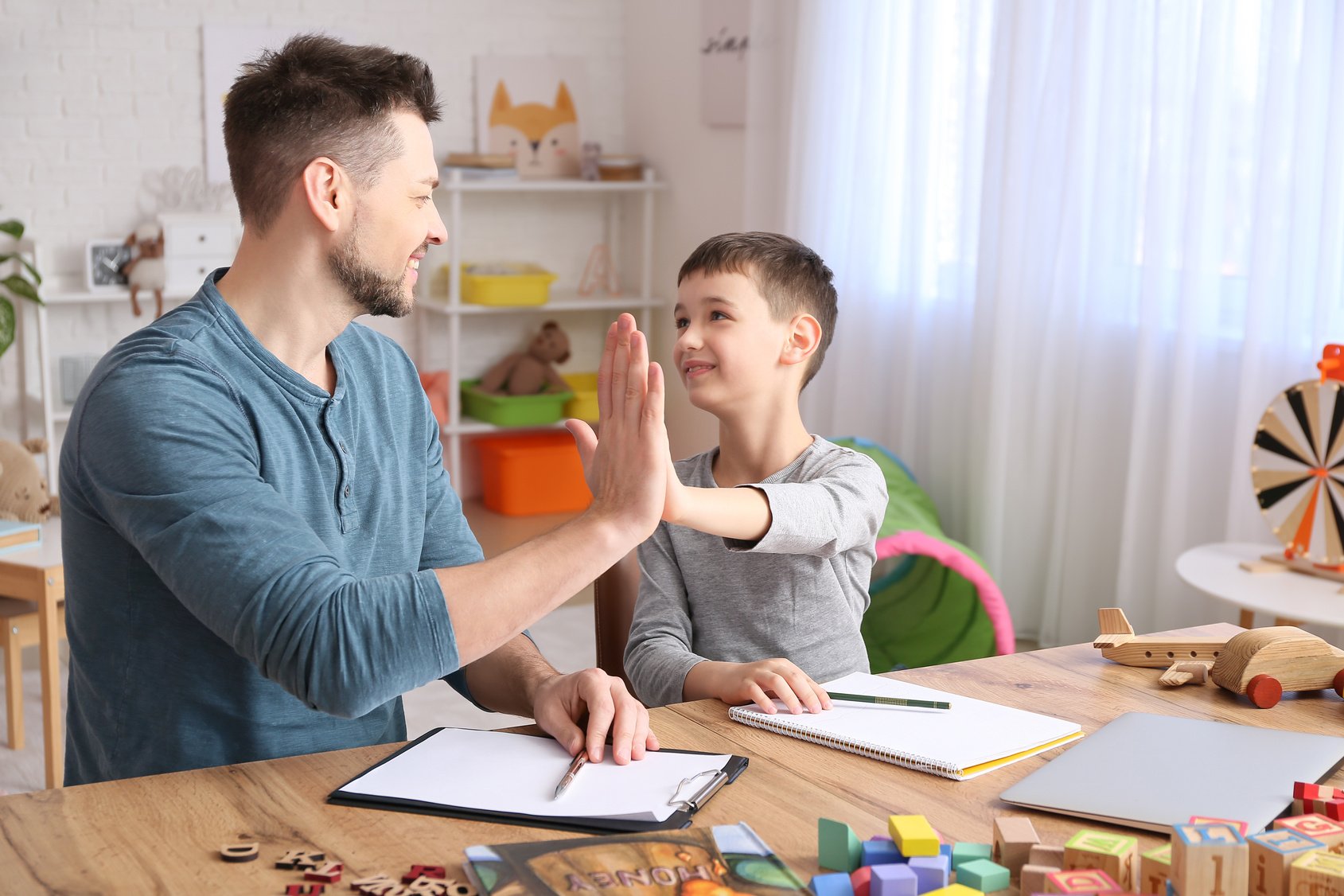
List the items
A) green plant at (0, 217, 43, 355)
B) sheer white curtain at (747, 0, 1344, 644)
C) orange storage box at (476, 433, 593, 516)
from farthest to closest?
orange storage box at (476, 433, 593, 516), green plant at (0, 217, 43, 355), sheer white curtain at (747, 0, 1344, 644)

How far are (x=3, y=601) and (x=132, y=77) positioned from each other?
8.12 feet

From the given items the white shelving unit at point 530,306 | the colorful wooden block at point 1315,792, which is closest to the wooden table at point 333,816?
the colorful wooden block at point 1315,792

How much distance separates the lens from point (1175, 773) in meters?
1.14

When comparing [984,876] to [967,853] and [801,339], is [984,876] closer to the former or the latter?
[967,853]

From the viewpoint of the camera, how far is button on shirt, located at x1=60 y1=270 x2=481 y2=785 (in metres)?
1.14

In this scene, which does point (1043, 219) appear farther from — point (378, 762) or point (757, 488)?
point (378, 762)

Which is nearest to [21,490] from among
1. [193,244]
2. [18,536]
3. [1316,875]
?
[18,536]

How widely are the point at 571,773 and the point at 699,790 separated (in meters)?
0.11

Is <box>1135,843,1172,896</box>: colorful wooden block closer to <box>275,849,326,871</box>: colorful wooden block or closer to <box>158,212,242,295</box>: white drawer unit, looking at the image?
<box>275,849,326,871</box>: colorful wooden block

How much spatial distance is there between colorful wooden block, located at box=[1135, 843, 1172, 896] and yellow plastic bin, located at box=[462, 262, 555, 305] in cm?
435

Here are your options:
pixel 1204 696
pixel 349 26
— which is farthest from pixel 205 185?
pixel 1204 696

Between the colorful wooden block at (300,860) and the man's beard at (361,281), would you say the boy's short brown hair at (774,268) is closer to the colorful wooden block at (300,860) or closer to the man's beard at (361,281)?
the man's beard at (361,281)

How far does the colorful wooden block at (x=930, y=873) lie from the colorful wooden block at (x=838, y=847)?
1.8 inches

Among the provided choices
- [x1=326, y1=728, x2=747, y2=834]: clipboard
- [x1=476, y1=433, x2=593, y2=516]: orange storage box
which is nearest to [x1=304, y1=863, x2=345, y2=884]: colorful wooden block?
[x1=326, y1=728, x2=747, y2=834]: clipboard
